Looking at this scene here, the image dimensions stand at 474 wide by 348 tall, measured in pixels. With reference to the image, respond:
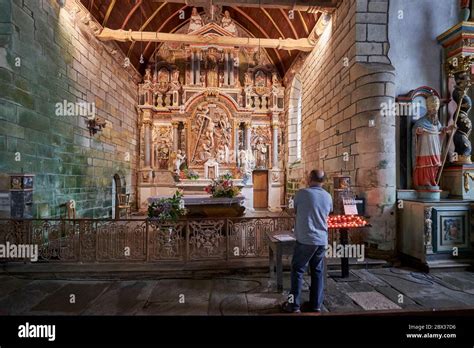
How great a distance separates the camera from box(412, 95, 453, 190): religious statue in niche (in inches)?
178

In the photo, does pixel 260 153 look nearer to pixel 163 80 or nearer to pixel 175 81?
pixel 175 81

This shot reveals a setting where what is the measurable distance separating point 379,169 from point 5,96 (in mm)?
7008

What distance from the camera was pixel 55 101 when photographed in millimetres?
5582

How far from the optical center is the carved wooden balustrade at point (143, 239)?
404 cm

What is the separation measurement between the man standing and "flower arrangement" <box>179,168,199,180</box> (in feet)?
21.8

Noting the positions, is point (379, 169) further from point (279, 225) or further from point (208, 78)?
point (208, 78)

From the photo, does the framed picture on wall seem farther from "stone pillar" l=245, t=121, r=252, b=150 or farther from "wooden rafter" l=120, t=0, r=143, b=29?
"wooden rafter" l=120, t=0, r=143, b=29

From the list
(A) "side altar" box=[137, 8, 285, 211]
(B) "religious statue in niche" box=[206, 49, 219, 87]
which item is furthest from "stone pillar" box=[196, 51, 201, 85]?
(B) "religious statue in niche" box=[206, 49, 219, 87]

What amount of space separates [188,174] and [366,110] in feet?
21.2

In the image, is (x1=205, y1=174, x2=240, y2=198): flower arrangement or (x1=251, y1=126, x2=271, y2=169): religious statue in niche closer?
(x1=205, y1=174, x2=240, y2=198): flower arrangement

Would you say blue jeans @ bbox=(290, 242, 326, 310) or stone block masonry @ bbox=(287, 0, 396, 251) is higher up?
stone block masonry @ bbox=(287, 0, 396, 251)

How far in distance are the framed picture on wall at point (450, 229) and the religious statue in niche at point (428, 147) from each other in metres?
0.53

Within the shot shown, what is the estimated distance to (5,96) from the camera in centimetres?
434

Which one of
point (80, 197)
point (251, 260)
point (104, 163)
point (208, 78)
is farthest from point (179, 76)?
point (251, 260)
